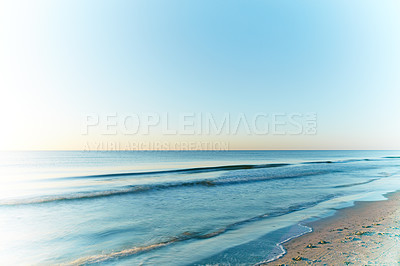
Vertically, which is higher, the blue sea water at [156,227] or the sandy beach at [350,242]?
the sandy beach at [350,242]

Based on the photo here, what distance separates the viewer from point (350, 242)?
22.2 feet

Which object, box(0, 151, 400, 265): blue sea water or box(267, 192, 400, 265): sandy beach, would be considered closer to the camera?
box(267, 192, 400, 265): sandy beach

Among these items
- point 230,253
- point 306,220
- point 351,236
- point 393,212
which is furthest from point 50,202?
point 393,212

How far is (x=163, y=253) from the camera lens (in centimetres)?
652

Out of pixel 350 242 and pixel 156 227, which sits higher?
pixel 350 242

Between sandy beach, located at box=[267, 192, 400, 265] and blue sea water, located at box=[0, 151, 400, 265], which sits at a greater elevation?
sandy beach, located at box=[267, 192, 400, 265]

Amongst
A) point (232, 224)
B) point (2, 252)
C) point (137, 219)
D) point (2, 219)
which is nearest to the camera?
point (2, 252)

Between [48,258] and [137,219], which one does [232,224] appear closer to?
[137,219]

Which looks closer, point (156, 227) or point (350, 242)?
point (350, 242)

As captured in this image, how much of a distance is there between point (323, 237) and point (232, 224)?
→ 10.4ft

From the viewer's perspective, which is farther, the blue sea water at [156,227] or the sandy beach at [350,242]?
the blue sea water at [156,227]

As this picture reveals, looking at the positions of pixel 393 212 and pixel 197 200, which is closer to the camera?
pixel 393 212

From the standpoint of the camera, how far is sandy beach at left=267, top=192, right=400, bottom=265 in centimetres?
560

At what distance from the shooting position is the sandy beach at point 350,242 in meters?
5.60
